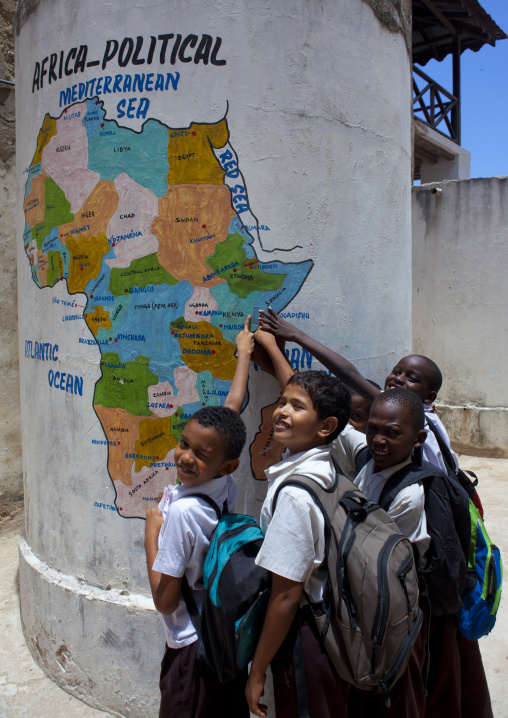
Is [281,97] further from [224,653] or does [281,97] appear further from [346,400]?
[224,653]

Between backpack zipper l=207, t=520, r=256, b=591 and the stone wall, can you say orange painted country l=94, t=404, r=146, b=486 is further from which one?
the stone wall

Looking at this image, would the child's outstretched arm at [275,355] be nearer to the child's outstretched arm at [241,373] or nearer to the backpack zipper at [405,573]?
the child's outstretched arm at [241,373]

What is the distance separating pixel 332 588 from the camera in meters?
1.57

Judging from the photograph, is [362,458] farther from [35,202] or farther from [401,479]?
[35,202]

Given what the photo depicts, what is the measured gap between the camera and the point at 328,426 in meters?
1.79

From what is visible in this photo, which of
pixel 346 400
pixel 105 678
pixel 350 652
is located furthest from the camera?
pixel 105 678

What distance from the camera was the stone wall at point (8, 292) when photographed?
15.4 feet

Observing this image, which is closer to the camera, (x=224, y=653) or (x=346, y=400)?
(x=224, y=653)

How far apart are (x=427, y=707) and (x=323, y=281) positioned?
1823mm

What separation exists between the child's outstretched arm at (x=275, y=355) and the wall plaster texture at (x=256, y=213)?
0.58 feet

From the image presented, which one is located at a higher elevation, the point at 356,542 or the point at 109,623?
the point at 356,542

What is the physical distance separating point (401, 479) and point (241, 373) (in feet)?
2.65

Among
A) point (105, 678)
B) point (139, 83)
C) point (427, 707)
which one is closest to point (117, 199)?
point (139, 83)

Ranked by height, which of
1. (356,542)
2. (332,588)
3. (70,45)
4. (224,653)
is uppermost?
(70,45)
